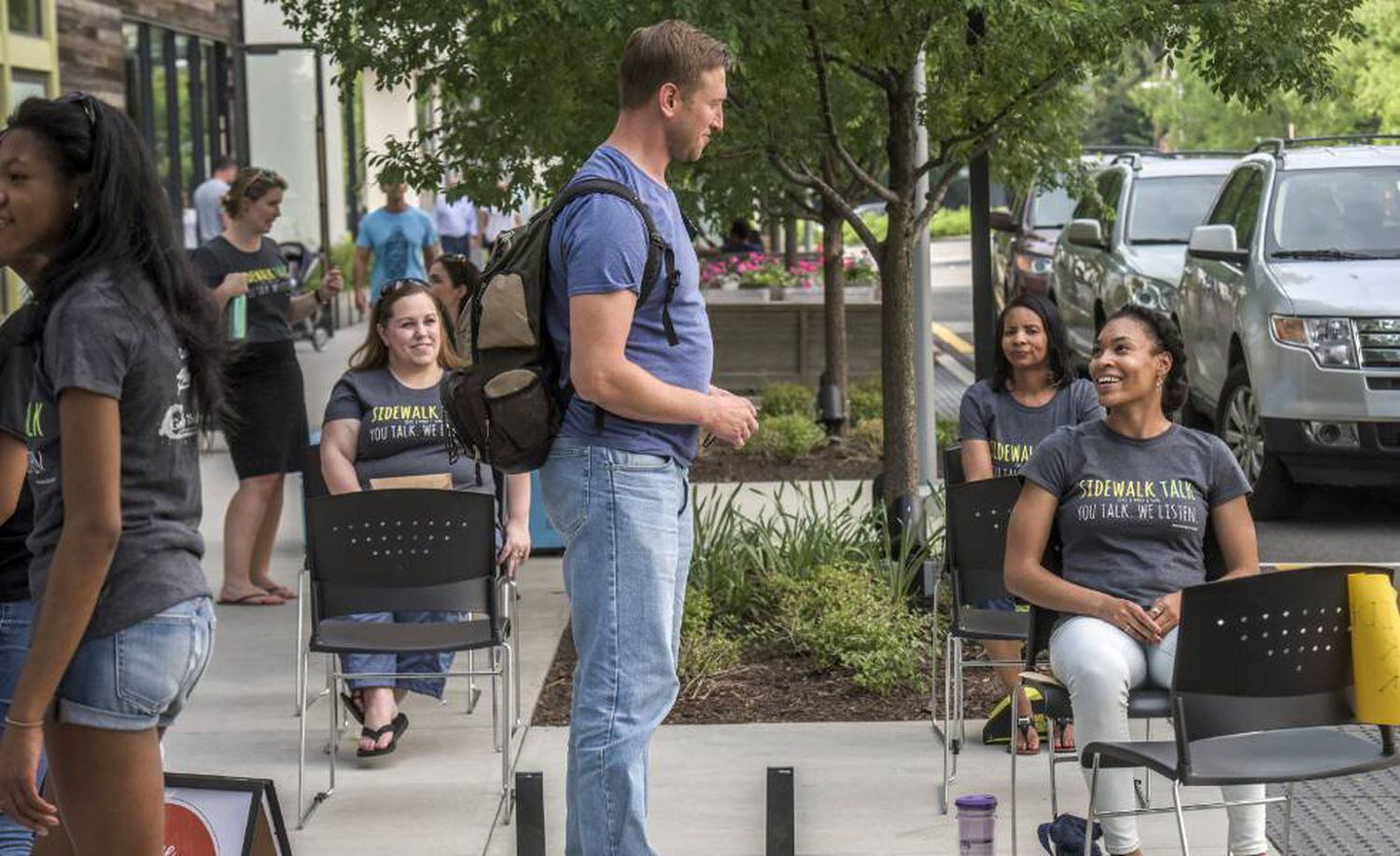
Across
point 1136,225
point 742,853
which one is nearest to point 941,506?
point 742,853

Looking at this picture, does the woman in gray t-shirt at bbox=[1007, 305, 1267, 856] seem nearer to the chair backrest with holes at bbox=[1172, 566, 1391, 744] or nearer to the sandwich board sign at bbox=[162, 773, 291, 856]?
the chair backrest with holes at bbox=[1172, 566, 1391, 744]

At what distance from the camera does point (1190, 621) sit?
4.83 meters

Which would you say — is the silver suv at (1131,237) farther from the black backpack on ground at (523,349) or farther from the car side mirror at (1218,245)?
the black backpack on ground at (523,349)

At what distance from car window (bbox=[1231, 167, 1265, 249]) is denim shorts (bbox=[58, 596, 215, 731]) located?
30.6 feet

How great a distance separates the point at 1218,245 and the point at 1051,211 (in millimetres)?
9626

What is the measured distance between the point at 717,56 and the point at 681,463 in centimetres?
89

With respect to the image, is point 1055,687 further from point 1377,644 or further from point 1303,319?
point 1303,319

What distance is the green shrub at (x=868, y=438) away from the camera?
14086 mm

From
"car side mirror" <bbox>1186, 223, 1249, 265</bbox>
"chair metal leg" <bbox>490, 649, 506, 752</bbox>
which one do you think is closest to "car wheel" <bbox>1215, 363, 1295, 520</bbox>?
"car side mirror" <bbox>1186, 223, 1249, 265</bbox>

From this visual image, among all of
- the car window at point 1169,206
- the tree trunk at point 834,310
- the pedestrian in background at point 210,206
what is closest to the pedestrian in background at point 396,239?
the tree trunk at point 834,310

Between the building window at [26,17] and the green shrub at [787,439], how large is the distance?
19.9 ft

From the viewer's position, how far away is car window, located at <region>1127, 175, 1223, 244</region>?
53.8ft

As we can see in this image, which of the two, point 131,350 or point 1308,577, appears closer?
point 131,350

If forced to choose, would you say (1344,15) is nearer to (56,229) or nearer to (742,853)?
(742,853)
